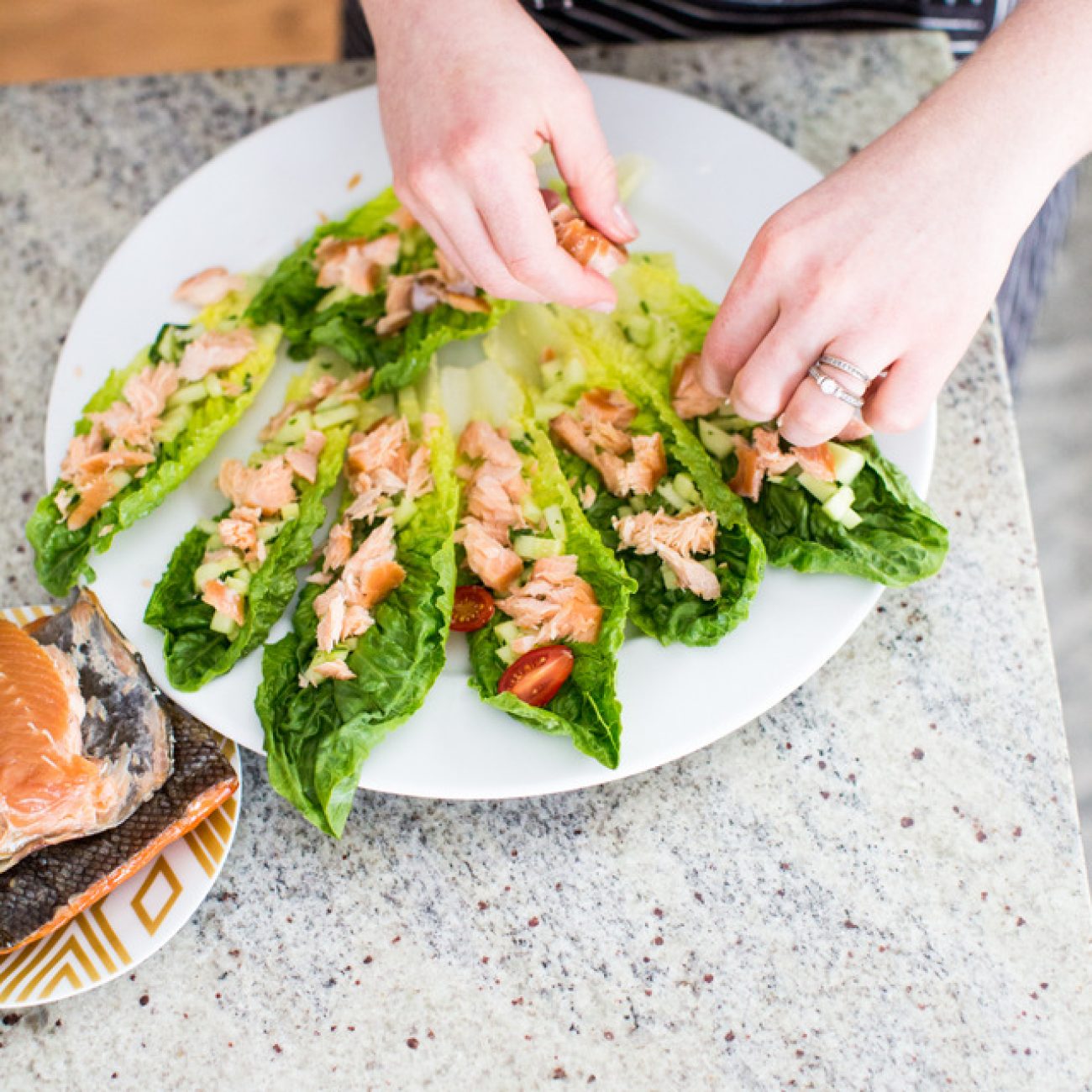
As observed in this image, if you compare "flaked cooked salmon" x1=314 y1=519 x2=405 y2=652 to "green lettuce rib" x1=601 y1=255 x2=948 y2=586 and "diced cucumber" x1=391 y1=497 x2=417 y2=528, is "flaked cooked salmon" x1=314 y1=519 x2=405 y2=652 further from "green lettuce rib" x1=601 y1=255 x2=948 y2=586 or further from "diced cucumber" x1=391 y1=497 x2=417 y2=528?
"green lettuce rib" x1=601 y1=255 x2=948 y2=586

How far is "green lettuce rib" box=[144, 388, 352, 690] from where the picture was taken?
1828mm

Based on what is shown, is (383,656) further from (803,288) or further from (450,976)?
(803,288)

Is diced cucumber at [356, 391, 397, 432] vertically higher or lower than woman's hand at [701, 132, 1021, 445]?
lower

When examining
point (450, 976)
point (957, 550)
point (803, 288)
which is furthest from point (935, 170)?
point (450, 976)

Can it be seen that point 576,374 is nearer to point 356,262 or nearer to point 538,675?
point 356,262

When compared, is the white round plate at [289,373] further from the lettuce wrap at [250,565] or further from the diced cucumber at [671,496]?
the diced cucumber at [671,496]

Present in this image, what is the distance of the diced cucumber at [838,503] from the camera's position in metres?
1.78

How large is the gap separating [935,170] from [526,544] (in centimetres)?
86

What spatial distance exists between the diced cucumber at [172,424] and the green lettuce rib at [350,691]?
466 mm

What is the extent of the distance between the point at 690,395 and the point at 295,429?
0.74 metres

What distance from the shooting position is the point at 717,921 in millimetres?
1807

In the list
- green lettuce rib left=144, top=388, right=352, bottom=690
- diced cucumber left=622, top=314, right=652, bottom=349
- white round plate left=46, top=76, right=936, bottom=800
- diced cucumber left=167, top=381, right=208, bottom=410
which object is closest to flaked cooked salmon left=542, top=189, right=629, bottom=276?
diced cucumber left=622, top=314, right=652, bottom=349

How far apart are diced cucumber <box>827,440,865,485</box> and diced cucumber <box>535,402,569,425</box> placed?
1.73 ft

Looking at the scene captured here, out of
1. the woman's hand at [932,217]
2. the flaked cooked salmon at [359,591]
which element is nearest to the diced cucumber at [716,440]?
the woman's hand at [932,217]
